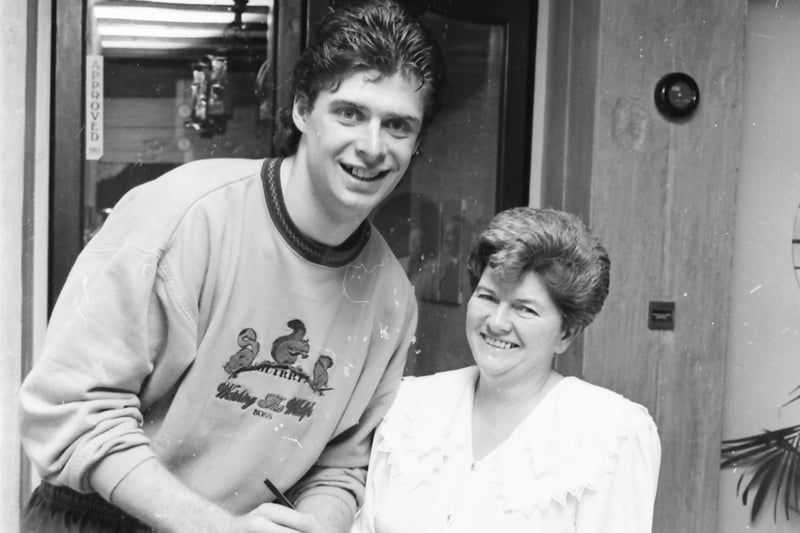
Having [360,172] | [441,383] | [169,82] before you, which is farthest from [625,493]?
[169,82]

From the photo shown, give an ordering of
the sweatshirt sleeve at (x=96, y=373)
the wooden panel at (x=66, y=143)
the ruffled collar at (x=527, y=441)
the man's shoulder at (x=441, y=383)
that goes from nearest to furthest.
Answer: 1. the sweatshirt sleeve at (x=96, y=373)
2. the ruffled collar at (x=527, y=441)
3. the man's shoulder at (x=441, y=383)
4. the wooden panel at (x=66, y=143)

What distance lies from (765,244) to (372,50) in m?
1.50

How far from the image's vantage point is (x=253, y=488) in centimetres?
171

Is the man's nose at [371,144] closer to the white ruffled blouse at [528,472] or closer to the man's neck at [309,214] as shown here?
the man's neck at [309,214]

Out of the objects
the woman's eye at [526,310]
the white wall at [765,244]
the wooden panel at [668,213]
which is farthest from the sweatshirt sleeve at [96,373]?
the white wall at [765,244]

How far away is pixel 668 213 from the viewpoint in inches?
95.3

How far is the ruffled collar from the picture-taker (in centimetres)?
160

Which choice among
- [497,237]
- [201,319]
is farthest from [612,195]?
[201,319]

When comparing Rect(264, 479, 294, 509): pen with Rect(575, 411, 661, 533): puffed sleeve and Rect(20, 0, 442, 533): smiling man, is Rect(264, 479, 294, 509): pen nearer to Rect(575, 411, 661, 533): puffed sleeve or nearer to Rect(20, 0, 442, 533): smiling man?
Rect(20, 0, 442, 533): smiling man

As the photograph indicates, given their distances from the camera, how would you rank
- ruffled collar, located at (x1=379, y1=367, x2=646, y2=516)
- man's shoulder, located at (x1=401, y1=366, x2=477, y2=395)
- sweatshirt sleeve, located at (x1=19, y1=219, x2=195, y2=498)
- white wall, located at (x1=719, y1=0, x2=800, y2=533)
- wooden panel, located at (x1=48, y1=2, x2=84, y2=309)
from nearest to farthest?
sweatshirt sleeve, located at (x1=19, y1=219, x2=195, y2=498), ruffled collar, located at (x1=379, y1=367, x2=646, y2=516), man's shoulder, located at (x1=401, y1=366, x2=477, y2=395), wooden panel, located at (x1=48, y1=2, x2=84, y2=309), white wall, located at (x1=719, y1=0, x2=800, y2=533)

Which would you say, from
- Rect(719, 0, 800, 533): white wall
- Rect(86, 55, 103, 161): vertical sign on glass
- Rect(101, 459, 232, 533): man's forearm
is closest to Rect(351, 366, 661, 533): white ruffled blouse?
Rect(101, 459, 232, 533): man's forearm

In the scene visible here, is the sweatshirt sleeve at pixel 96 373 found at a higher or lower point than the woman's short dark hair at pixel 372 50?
lower

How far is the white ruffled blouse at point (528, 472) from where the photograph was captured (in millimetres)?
1584

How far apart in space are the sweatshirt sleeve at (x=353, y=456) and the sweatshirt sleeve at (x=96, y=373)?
0.41 m
